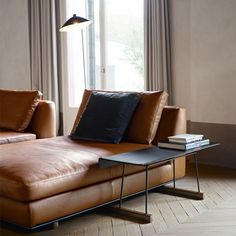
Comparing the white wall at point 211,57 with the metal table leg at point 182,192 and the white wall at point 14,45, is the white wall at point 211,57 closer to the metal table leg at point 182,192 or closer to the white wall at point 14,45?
the metal table leg at point 182,192

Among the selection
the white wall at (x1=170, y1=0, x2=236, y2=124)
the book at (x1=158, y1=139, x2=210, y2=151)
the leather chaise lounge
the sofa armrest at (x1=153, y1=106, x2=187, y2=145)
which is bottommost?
the leather chaise lounge

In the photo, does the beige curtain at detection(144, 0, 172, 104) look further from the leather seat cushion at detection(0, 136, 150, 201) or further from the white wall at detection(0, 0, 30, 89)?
the white wall at detection(0, 0, 30, 89)

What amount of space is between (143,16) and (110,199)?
9.26 feet

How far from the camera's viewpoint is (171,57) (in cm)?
521

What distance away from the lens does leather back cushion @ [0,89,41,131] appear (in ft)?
14.7

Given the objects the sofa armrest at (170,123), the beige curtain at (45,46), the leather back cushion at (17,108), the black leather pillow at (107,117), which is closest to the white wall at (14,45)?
the beige curtain at (45,46)

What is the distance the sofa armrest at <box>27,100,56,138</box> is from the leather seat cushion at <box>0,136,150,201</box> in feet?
2.65

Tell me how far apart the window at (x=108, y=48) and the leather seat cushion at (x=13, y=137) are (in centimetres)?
192

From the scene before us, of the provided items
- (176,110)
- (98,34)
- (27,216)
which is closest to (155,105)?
(176,110)

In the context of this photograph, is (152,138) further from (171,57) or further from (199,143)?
(171,57)

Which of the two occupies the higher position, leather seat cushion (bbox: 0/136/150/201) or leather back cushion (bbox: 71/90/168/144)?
leather back cushion (bbox: 71/90/168/144)

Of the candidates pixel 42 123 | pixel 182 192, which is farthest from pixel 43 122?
pixel 182 192

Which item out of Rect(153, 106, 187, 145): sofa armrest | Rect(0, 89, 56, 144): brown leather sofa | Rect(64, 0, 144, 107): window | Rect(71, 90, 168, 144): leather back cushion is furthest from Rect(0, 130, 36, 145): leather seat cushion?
Rect(64, 0, 144, 107): window

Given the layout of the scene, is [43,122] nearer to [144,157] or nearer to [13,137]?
[13,137]
